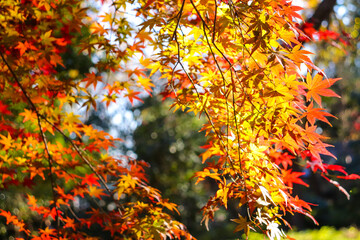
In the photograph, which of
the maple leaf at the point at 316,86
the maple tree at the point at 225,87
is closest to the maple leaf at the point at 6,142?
the maple tree at the point at 225,87

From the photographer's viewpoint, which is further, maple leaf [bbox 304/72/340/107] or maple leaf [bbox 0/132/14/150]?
maple leaf [bbox 0/132/14/150]

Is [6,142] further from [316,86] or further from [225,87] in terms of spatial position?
[316,86]

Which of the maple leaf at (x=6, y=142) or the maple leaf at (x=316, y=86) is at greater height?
the maple leaf at (x=316, y=86)

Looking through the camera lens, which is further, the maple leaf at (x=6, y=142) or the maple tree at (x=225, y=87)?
the maple leaf at (x=6, y=142)

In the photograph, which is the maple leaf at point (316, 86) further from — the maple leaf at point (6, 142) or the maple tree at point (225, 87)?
the maple leaf at point (6, 142)

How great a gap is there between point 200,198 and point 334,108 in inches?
341

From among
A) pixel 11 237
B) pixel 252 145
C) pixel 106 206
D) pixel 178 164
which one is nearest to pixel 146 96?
pixel 178 164

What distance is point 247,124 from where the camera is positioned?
122 centimetres

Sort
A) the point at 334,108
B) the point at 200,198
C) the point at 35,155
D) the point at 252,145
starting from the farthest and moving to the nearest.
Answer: the point at 334,108 → the point at 200,198 → the point at 35,155 → the point at 252,145

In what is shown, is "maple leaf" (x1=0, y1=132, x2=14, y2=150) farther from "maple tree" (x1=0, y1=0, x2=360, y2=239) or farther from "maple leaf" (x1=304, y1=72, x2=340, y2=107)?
"maple leaf" (x1=304, y1=72, x2=340, y2=107)

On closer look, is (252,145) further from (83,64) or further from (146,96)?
(146,96)

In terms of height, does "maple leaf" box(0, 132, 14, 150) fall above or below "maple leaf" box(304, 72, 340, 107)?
below

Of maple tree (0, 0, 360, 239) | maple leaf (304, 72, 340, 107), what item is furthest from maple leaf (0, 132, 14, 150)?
maple leaf (304, 72, 340, 107)

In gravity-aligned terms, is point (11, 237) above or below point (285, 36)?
below
